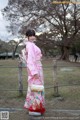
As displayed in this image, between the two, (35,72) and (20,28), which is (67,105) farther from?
(20,28)

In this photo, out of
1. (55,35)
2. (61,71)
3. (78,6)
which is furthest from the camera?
(55,35)

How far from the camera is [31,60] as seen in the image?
5340mm

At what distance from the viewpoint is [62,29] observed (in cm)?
4050

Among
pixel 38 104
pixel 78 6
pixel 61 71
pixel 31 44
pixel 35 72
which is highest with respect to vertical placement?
pixel 78 6

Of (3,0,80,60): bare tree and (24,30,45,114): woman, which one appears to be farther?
(3,0,80,60): bare tree

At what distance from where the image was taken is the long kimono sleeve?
208 inches

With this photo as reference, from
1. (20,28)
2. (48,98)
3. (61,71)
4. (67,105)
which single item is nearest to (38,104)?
(67,105)

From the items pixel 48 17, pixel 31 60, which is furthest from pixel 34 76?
pixel 48 17

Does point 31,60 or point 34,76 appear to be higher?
point 31,60

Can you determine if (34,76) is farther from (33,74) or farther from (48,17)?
Result: (48,17)

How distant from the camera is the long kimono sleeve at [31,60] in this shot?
5.28 meters

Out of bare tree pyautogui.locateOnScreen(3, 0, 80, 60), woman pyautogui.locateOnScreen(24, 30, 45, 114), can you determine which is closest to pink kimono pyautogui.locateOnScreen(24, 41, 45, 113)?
woman pyautogui.locateOnScreen(24, 30, 45, 114)

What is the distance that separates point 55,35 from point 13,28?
6.45 meters

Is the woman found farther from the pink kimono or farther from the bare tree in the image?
the bare tree
